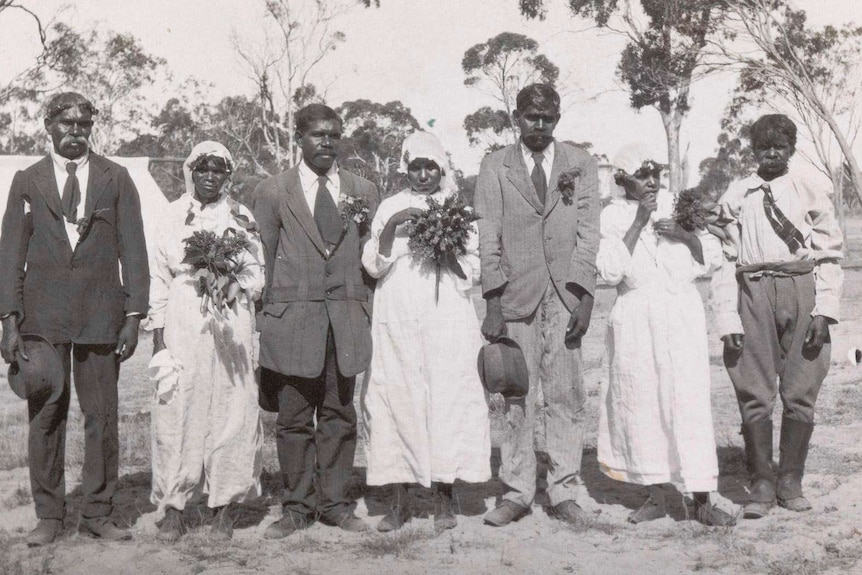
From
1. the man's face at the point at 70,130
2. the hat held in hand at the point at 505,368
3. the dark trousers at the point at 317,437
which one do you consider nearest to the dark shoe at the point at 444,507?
the dark trousers at the point at 317,437

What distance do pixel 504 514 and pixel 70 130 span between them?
10.1 feet

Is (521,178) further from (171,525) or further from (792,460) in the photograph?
(171,525)

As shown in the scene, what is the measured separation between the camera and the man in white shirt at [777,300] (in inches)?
188

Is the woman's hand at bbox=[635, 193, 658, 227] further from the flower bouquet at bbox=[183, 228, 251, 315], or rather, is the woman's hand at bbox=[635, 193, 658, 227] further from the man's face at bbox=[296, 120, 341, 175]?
the flower bouquet at bbox=[183, 228, 251, 315]

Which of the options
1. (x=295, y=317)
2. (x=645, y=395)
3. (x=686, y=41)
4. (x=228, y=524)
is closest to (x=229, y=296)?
(x=295, y=317)

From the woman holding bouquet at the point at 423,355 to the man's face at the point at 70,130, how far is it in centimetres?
160

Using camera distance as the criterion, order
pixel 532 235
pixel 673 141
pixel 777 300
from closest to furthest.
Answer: pixel 532 235 → pixel 777 300 → pixel 673 141

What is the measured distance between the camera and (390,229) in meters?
4.52

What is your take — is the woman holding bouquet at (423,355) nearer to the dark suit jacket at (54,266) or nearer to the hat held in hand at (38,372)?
the dark suit jacket at (54,266)

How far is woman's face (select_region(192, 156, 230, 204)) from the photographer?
452 cm

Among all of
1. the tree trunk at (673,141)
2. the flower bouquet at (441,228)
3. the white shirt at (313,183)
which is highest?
the tree trunk at (673,141)

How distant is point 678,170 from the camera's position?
92.7ft

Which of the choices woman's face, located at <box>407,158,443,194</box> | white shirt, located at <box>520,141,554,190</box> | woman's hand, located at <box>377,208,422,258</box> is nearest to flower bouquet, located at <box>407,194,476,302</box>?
woman's hand, located at <box>377,208,422,258</box>

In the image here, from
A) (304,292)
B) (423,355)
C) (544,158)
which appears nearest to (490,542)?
(423,355)
